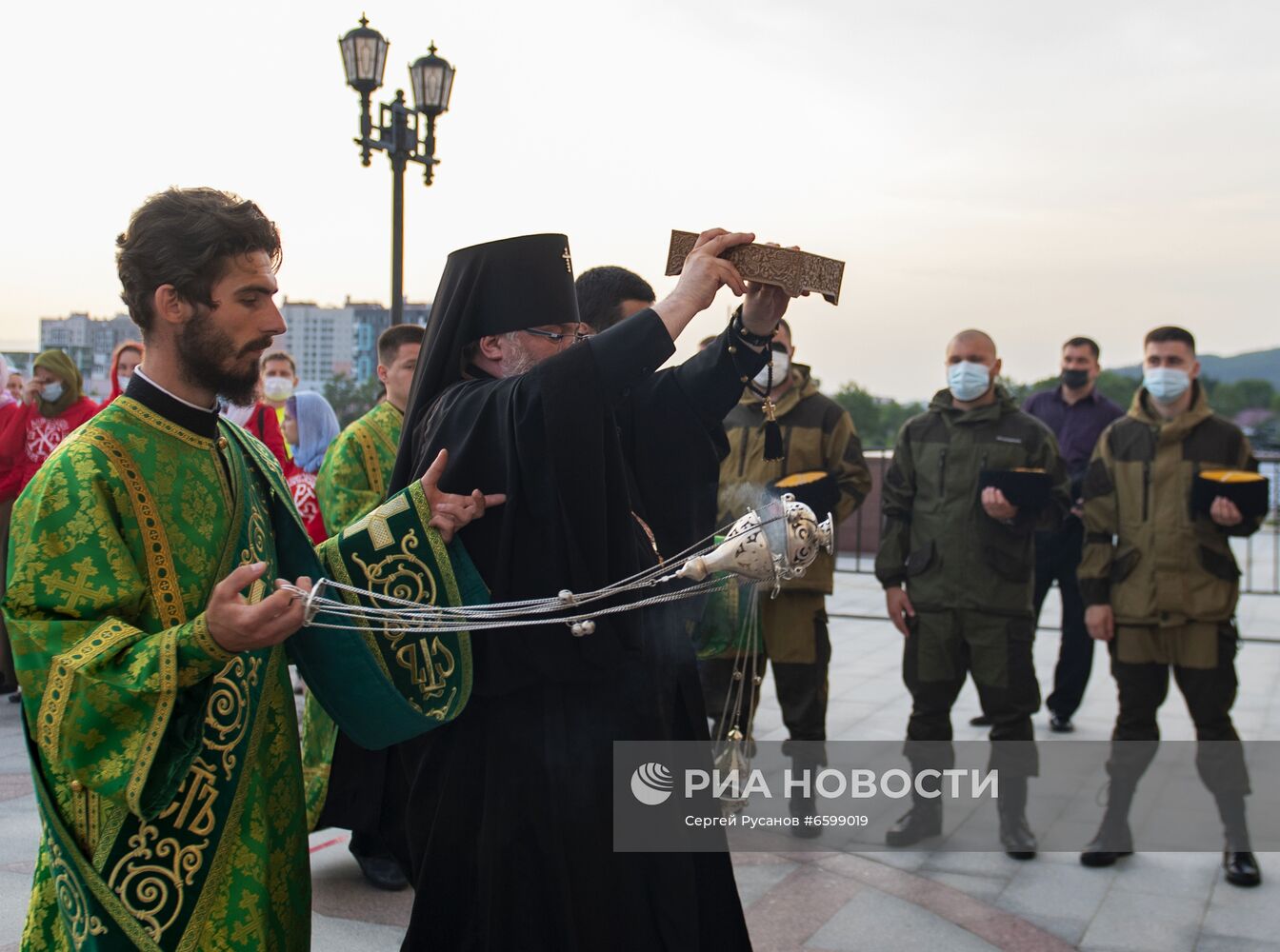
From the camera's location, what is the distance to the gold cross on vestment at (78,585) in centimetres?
206

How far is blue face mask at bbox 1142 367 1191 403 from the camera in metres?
5.05

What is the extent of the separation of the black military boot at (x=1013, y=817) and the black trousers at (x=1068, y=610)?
2212mm

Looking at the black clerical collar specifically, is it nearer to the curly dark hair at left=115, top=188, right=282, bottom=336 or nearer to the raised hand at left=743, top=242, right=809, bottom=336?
the curly dark hair at left=115, top=188, right=282, bottom=336

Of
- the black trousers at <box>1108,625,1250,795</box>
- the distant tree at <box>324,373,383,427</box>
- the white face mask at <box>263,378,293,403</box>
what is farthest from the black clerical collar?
the distant tree at <box>324,373,383,427</box>

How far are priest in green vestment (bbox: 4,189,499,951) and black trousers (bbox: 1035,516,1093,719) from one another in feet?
17.7

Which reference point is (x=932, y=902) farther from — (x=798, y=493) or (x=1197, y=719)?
(x=798, y=493)

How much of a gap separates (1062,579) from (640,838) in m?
5.41

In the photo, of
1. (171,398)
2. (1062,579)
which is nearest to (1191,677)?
(1062,579)

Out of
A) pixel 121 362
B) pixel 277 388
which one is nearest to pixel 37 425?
pixel 121 362

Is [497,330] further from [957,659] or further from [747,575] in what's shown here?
[957,659]

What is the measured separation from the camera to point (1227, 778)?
4766 mm

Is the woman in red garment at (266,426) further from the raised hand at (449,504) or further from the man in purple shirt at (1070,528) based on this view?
the raised hand at (449,504)

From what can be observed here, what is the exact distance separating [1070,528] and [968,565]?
2549 millimetres

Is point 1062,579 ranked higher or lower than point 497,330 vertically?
lower
